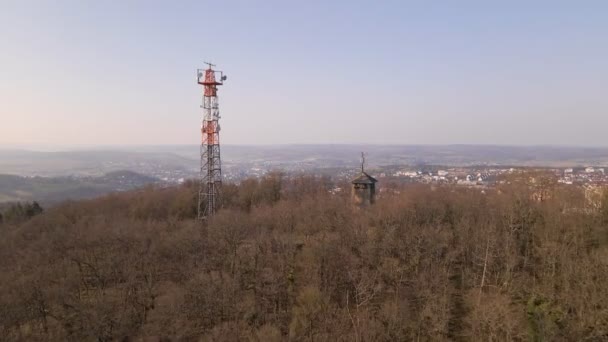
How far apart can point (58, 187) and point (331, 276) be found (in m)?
79.2

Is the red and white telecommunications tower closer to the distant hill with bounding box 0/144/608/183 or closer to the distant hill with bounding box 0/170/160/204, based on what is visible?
the distant hill with bounding box 0/170/160/204

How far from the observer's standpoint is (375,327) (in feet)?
52.8

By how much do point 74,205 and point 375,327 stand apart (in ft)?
95.7

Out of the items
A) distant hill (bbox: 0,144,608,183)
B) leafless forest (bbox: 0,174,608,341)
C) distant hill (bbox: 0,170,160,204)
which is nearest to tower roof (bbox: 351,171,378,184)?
leafless forest (bbox: 0,174,608,341)

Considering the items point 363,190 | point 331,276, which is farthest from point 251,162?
point 331,276

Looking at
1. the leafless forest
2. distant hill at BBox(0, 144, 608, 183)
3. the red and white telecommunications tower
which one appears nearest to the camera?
the leafless forest

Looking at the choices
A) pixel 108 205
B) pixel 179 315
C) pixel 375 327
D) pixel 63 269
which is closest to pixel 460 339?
pixel 375 327

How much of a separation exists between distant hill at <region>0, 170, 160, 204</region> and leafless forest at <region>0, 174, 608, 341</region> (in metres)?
47.7

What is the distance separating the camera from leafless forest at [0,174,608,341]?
16422 mm

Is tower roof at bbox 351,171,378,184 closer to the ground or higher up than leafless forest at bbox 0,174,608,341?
higher up

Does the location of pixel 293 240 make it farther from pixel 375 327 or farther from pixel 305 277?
pixel 375 327

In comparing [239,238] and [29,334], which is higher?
[239,238]

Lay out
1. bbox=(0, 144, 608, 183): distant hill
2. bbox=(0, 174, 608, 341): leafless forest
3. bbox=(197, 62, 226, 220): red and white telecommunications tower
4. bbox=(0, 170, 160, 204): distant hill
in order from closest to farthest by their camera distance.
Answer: bbox=(0, 174, 608, 341): leafless forest, bbox=(197, 62, 226, 220): red and white telecommunications tower, bbox=(0, 170, 160, 204): distant hill, bbox=(0, 144, 608, 183): distant hill

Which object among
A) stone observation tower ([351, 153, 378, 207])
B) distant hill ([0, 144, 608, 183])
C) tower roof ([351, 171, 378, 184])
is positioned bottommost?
distant hill ([0, 144, 608, 183])
